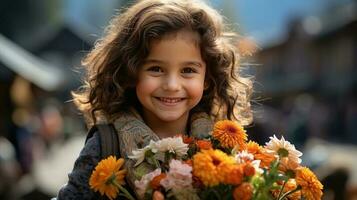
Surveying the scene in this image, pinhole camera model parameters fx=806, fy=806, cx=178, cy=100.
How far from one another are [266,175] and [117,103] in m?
0.79

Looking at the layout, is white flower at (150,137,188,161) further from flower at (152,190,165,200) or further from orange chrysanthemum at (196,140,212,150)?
flower at (152,190,165,200)

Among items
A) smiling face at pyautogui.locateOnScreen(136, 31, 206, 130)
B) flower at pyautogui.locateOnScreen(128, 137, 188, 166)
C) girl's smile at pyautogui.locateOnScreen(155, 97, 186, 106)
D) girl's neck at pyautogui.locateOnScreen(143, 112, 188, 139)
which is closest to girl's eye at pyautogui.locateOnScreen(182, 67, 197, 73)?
smiling face at pyautogui.locateOnScreen(136, 31, 206, 130)

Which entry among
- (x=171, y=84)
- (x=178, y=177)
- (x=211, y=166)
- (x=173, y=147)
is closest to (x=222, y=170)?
(x=211, y=166)

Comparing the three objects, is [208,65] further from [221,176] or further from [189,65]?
[221,176]

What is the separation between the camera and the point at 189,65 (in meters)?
2.88

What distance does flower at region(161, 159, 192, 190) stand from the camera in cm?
240

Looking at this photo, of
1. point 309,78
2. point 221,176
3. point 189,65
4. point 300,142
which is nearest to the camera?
point 221,176

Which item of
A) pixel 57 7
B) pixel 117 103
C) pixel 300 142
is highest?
pixel 57 7

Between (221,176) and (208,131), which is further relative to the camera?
(208,131)

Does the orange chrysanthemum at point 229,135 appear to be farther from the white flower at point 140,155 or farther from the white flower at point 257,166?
the white flower at point 140,155

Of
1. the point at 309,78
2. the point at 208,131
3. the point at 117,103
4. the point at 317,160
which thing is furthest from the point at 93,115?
the point at 309,78

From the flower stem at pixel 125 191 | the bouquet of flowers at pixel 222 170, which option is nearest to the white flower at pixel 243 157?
the bouquet of flowers at pixel 222 170

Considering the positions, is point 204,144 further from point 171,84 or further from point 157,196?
point 171,84

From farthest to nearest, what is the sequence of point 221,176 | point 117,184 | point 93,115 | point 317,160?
point 317,160 < point 93,115 < point 117,184 < point 221,176
